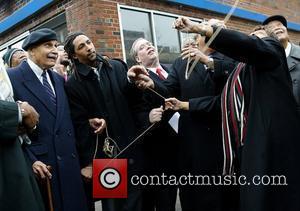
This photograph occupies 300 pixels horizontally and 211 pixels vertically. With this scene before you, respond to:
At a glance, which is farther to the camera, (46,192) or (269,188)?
(46,192)

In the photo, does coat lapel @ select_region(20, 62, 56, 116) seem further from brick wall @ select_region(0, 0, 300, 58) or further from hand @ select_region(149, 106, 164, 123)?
brick wall @ select_region(0, 0, 300, 58)

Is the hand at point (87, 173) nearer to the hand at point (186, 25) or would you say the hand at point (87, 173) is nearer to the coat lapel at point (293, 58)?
the hand at point (186, 25)

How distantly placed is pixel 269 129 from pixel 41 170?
151cm

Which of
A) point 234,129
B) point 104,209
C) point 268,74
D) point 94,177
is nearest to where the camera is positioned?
point 268,74

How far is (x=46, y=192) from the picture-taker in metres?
2.61

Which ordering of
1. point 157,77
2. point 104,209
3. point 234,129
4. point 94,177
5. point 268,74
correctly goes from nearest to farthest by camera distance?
point 268,74 → point 234,129 → point 94,177 → point 104,209 → point 157,77

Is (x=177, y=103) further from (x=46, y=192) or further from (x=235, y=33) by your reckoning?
(x=46, y=192)

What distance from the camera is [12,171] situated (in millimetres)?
2141

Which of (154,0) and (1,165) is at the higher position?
(154,0)

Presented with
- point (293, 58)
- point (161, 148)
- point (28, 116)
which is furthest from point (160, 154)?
point (293, 58)

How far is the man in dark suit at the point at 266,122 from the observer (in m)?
2.19

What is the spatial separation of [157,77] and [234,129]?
1.26m

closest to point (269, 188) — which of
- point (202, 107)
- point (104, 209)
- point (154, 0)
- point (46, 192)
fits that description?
point (202, 107)

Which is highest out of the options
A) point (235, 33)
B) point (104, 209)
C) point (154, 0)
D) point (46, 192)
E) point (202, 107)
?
point (154, 0)
